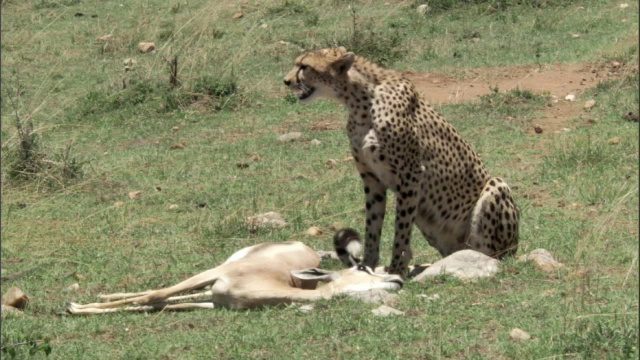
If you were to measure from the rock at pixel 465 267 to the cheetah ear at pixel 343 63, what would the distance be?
1.17m

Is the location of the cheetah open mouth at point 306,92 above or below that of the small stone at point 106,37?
above

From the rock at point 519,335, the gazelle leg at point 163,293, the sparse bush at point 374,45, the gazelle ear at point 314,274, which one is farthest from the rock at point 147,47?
the rock at point 519,335

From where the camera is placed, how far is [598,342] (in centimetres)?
451

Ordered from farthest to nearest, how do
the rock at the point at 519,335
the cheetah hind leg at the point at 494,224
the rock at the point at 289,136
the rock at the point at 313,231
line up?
the rock at the point at 289,136 → the rock at the point at 313,231 → the cheetah hind leg at the point at 494,224 → the rock at the point at 519,335

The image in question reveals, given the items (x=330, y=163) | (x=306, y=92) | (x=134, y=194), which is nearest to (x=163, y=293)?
(x=306, y=92)

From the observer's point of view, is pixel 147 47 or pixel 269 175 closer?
pixel 269 175

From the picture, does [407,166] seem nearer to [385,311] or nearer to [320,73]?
[320,73]

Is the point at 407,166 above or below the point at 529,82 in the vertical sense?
above

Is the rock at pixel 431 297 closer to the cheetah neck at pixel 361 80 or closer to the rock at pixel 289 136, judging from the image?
the cheetah neck at pixel 361 80

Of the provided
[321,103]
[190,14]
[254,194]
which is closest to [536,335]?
[254,194]

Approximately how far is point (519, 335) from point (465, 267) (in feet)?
3.52

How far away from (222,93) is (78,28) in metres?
3.74

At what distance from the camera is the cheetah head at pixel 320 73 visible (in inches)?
252

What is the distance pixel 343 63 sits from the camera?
21.0 ft
